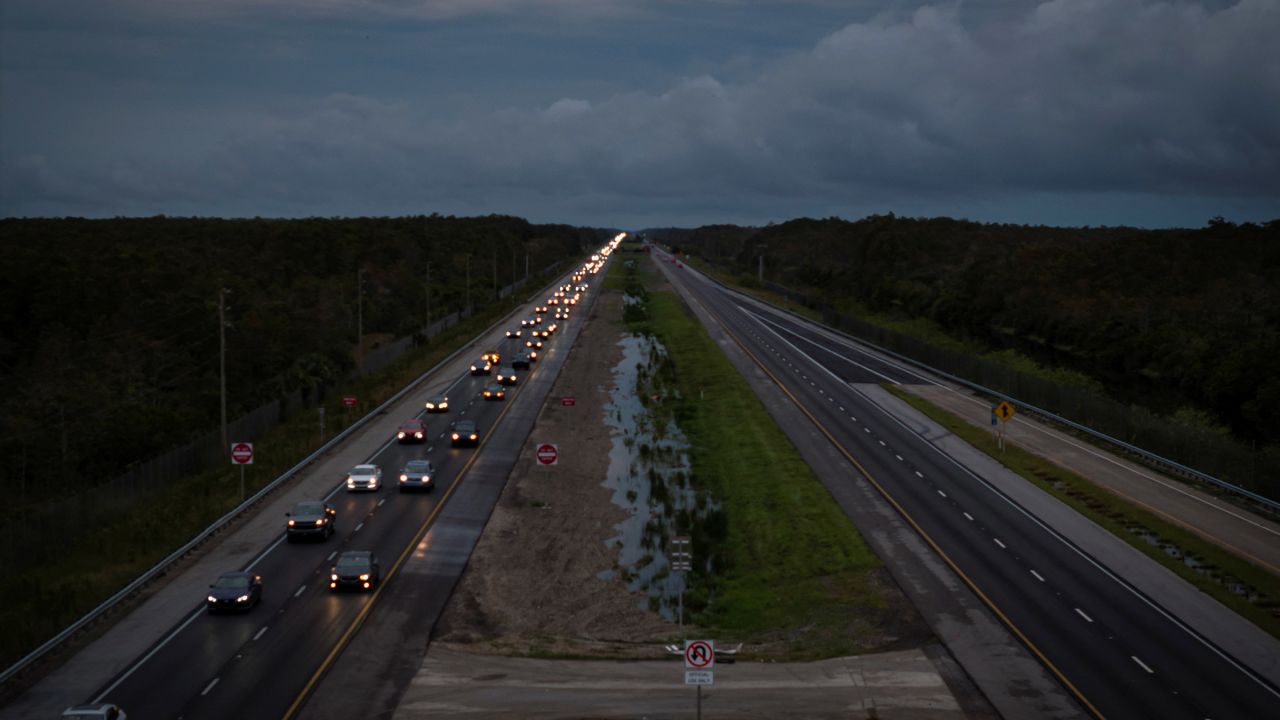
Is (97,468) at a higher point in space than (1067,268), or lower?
lower

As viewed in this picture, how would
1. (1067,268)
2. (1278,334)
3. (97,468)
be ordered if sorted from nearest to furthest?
(97,468)
(1278,334)
(1067,268)

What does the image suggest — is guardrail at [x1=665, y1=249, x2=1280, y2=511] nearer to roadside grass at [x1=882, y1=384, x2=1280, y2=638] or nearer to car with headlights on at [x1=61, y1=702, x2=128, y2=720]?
roadside grass at [x1=882, y1=384, x2=1280, y2=638]

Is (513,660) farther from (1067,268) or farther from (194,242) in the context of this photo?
(194,242)

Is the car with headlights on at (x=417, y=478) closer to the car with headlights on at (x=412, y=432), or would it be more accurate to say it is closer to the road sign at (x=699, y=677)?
the car with headlights on at (x=412, y=432)

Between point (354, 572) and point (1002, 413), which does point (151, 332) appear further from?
point (1002, 413)

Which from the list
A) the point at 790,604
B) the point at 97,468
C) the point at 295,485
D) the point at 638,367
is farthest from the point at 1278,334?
the point at 97,468

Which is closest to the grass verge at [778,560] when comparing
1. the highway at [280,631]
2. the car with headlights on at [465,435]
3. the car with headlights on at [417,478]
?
the highway at [280,631]

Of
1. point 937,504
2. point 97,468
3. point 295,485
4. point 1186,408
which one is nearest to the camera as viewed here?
point 937,504

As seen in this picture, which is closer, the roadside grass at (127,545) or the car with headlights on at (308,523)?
the roadside grass at (127,545)
